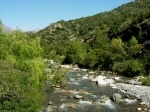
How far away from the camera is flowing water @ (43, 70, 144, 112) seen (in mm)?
A: 34019

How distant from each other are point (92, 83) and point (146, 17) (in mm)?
48397

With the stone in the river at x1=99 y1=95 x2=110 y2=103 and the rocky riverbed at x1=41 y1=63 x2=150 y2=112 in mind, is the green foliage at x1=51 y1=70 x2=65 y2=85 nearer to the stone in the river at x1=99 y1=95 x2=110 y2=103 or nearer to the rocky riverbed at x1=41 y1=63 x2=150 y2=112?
the rocky riverbed at x1=41 y1=63 x2=150 y2=112

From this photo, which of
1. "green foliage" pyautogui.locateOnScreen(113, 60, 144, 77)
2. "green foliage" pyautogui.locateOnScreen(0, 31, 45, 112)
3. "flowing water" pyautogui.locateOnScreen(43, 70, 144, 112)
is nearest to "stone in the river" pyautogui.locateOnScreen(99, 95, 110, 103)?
"flowing water" pyautogui.locateOnScreen(43, 70, 144, 112)

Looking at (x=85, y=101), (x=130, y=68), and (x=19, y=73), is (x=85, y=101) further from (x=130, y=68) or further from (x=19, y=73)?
(x=130, y=68)

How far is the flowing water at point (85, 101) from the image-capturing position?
34.0 m

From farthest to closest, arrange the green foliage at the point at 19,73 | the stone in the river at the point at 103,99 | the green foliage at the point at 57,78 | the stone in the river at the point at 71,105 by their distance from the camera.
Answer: the green foliage at the point at 57,78 < the stone in the river at the point at 103,99 < the stone in the river at the point at 71,105 < the green foliage at the point at 19,73

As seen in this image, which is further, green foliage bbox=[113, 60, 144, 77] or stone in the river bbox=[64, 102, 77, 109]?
green foliage bbox=[113, 60, 144, 77]

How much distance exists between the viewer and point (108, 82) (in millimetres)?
52281

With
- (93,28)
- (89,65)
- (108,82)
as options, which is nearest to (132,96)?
(108,82)

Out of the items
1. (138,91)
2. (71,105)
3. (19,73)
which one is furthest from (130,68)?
(19,73)

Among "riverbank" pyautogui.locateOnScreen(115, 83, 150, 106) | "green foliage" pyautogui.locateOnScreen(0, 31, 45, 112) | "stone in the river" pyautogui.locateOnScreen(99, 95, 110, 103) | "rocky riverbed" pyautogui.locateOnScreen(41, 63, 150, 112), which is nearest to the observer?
"green foliage" pyautogui.locateOnScreen(0, 31, 45, 112)

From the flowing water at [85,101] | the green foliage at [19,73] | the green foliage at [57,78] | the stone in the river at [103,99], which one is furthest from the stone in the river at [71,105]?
the green foliage at [57,78]

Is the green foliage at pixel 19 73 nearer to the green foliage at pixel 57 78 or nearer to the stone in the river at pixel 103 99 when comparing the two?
the green foliage at pixel 57 78

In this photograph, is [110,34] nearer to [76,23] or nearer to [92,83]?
[92,83]
